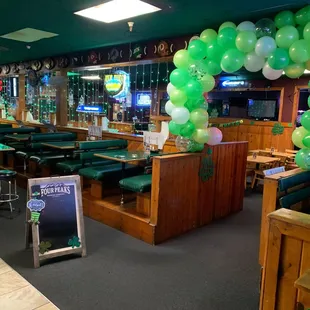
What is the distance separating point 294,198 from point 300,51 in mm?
1422

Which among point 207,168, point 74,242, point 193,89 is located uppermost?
point 193,89

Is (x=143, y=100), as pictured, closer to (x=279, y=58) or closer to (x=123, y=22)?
(x=123, y=22)

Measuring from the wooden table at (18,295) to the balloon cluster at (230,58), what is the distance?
238cm

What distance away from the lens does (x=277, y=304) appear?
202cm

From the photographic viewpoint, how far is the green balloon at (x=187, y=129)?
13.2 ft

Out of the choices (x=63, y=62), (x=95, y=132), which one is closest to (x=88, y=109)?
(x=63, y=62)

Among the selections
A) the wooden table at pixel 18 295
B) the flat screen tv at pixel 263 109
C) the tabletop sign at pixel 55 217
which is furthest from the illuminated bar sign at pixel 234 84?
the wooden table at pixel 18 295

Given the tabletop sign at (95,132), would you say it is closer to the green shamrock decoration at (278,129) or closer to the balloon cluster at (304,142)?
the balloon cluster at (304,142)

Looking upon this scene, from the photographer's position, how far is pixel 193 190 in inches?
170

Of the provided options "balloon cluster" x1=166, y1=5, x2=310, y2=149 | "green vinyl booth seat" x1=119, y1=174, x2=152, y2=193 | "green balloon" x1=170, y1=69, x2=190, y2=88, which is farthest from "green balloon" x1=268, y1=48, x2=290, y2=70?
"green vinyl booth seat" x1=119, y1=174, x2=152, y2=193

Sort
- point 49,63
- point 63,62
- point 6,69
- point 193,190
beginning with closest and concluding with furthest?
point 193,190 → point 63,62 → point 49,63 → point 6,69

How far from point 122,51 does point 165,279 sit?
14.1 ft

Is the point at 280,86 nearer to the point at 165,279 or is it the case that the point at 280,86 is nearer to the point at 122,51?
the point at 122,51

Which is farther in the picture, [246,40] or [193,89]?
[193,89]
